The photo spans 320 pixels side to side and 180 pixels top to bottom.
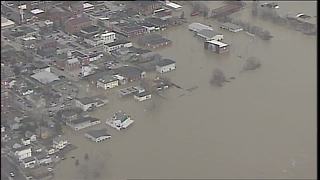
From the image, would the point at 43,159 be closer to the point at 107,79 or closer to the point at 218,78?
the point at 107,79

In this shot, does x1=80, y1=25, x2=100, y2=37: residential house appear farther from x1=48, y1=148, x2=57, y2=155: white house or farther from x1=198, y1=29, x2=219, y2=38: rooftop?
x1=48, y1=148, x2=57, y2=155: white house

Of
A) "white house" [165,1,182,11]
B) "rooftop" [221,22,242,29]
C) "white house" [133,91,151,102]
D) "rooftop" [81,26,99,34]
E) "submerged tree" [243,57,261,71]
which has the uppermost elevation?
"submerged tree" [243,57,261,71]

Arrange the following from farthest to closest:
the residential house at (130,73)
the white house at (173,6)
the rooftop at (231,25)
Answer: the white house at (173,6) → the rooftop at (231,25) → the residential house at (130,73)

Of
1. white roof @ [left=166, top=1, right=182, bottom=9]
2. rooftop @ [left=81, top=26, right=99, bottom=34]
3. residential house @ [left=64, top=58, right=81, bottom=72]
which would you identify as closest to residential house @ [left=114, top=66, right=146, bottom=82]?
residential house @ [left=64, top=58, right=81, bottom=72]

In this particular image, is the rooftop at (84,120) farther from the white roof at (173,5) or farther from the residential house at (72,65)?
the white roof at (173,5)

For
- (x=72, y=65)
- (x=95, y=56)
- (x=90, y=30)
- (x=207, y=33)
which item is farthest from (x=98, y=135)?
(x=207, y=33)

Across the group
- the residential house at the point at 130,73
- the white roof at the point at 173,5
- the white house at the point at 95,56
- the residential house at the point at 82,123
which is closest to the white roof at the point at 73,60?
the white house at the point at 95,56
